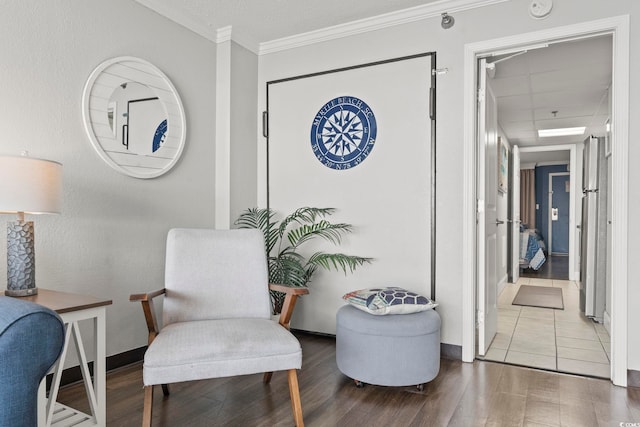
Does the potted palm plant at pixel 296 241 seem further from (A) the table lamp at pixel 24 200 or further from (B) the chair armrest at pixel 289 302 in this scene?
(A) the table lamp at pixel 24 200

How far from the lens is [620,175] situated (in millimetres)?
2396

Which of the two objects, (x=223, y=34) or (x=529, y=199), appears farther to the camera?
(x=529, y=199)

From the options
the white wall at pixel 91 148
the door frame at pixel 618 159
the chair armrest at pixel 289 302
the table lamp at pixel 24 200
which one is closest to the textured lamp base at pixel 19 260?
the table lamp at pixel 24 200

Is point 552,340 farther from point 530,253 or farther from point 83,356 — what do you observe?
point 530,253

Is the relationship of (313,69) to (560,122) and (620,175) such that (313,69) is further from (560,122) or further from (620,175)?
(560,122)

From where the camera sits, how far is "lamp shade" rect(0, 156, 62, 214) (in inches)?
65.7

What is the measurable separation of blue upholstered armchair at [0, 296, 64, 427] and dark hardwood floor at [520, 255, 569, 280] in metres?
7.22

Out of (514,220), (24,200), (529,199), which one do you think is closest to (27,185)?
(24,200)

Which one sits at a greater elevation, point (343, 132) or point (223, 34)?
point (223, 34)

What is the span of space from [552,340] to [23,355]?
353cm

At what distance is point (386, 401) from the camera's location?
2191 millimetres

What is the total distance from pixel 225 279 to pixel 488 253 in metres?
1.91

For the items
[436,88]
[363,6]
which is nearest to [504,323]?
[436,88]

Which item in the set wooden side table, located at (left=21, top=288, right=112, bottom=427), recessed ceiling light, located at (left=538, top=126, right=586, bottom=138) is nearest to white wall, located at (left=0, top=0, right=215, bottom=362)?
wooden side table, located at (left=21, top=288, right=112, bottom=427)
